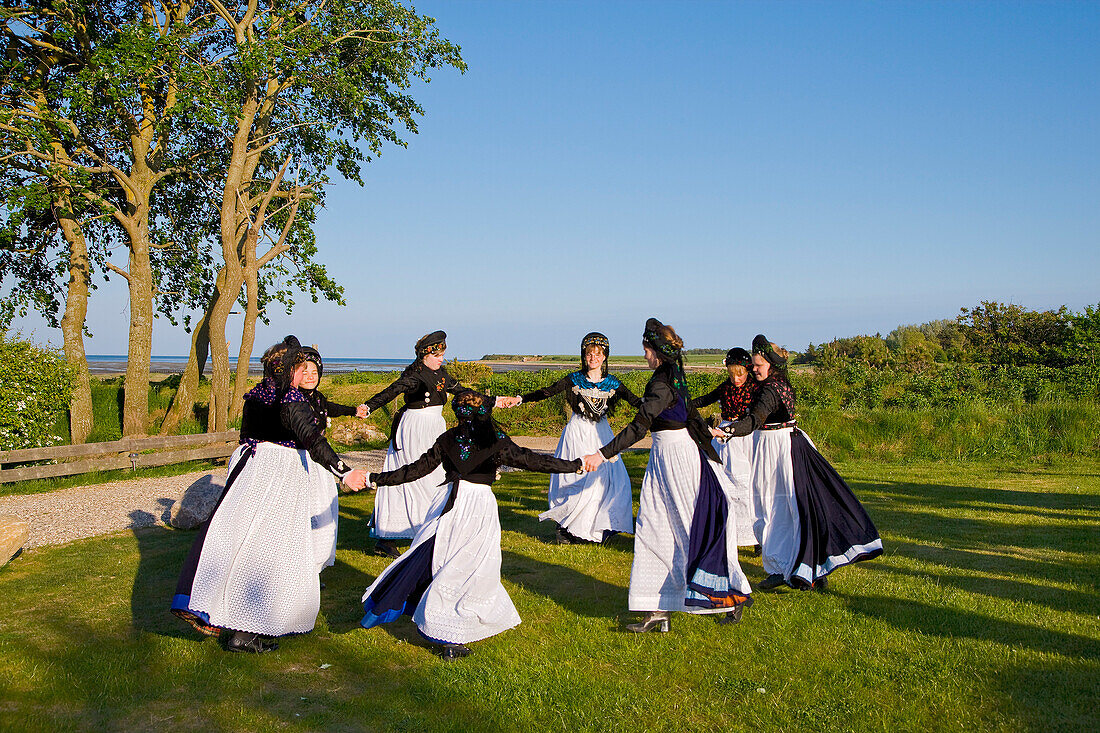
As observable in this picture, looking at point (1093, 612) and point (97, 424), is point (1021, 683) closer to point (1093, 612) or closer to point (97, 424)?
point (1093, 612)

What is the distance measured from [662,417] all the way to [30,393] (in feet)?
42.5

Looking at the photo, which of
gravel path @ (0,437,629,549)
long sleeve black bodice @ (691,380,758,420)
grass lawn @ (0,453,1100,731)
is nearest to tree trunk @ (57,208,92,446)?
gravel path @ (0,437,629,549)

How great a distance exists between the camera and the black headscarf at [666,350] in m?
5.70

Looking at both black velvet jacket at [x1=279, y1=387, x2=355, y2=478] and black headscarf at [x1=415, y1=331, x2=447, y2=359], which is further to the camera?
black headscarf at [x1=415, y1=331, x2=447, y2=359]

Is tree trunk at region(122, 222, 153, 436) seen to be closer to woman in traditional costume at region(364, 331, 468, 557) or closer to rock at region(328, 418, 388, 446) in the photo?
rock at region(328, 418, 388, 446)

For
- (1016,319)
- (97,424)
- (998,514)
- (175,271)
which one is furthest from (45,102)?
(1016,319)

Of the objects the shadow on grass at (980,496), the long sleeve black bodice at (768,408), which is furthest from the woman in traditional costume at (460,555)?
the shadow on grass at (980,496)

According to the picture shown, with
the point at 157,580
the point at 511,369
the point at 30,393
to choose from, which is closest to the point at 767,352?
the point at 157,580

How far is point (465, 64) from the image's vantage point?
20141 mm

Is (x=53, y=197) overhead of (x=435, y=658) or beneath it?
overhead

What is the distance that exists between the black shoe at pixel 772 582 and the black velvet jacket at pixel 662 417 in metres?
1.52

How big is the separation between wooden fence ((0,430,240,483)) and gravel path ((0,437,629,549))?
0.55 m

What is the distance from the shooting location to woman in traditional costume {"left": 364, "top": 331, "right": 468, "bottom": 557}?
304 inches

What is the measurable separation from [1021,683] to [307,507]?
14.9 ft
